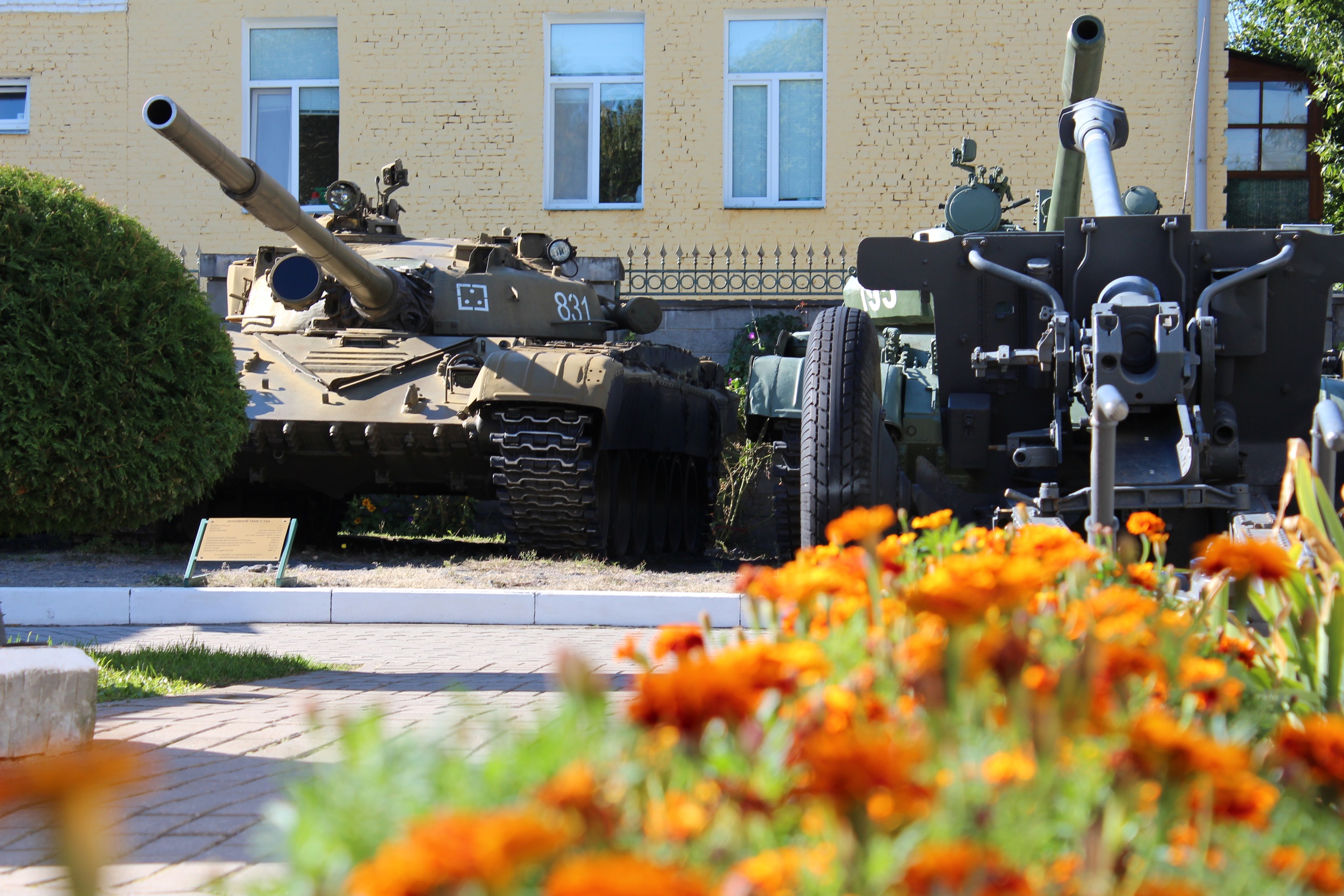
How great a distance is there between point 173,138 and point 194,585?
255cm

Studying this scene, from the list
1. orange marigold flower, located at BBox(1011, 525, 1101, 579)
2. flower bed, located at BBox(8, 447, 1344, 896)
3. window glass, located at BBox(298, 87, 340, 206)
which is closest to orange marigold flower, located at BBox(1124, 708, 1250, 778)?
flower bed, located at BBox(8, 447, 1344, 896)

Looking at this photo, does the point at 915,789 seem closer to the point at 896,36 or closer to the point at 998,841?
the point at 998,841

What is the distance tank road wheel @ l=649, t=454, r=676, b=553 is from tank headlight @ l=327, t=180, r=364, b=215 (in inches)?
135

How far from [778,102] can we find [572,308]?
566 cm

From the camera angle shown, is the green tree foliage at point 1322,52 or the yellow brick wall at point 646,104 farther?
the green tree foliage at point 1322,52

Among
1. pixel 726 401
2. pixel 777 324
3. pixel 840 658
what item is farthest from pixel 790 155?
pixel 840 658

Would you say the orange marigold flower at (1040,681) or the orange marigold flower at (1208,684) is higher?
the orange marigold flower at (1040,681)

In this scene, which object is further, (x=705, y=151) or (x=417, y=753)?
(x=705, y=151)

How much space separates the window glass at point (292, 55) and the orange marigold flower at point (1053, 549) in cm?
1551

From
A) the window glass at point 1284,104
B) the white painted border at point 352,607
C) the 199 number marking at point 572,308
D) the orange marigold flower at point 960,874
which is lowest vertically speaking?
the white painted border at point 352,607

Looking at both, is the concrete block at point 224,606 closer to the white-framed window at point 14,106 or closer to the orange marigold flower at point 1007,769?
the orange marigold flower at point 1007,769

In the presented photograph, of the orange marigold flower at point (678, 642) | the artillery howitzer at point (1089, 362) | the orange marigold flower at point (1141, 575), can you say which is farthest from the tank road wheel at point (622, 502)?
the orange marigold flower at point (678, 642)

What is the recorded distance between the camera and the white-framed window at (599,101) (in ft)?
52.7

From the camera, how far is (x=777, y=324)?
1459cm
